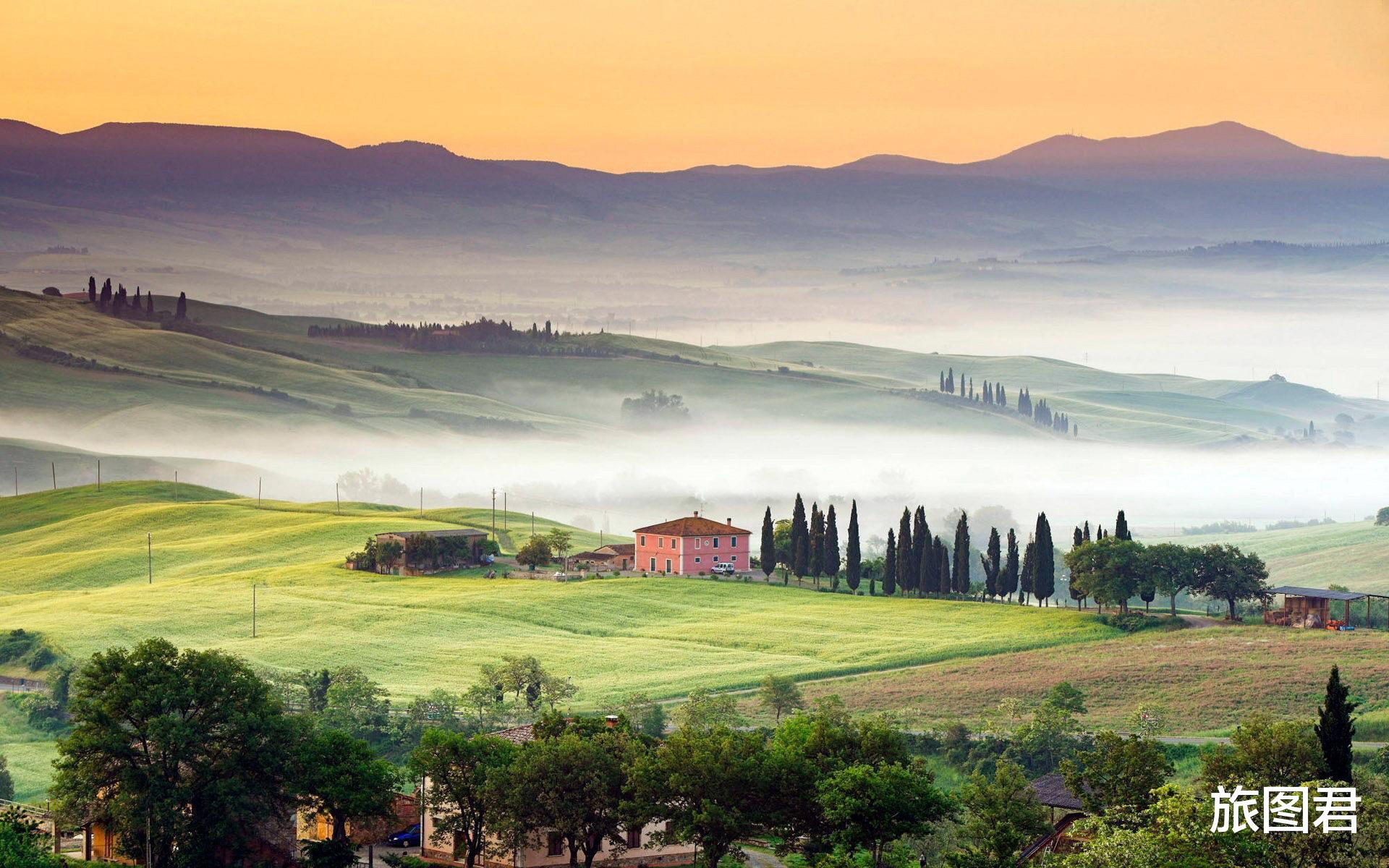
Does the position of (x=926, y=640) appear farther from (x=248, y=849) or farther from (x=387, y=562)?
(x=248, y=849)

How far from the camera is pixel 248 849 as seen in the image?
234ft

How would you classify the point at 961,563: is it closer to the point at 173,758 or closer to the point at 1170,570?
the point at 1170,570

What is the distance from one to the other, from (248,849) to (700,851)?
60.1ft

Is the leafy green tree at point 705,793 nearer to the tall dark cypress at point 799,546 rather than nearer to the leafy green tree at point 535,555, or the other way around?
the tall dark cypress at point 799,546

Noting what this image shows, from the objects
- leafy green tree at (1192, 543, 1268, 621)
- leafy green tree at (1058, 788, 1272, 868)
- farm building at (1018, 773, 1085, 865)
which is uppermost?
leafy green tree at (1192, 543, 1268, 621)

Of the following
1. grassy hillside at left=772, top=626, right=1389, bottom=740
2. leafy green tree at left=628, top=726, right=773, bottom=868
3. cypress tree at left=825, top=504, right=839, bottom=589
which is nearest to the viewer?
leafy green tree at left=628, top=726, right=773, bottom=868

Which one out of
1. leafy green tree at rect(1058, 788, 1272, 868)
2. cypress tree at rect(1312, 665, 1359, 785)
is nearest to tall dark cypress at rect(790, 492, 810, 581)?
cypress tree at rect(1312, 665, 1359, 785)

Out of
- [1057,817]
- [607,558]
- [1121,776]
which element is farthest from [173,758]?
[607,558]

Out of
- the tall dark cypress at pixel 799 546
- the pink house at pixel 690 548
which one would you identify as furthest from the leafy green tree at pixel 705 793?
the pink house at pixel 690 548

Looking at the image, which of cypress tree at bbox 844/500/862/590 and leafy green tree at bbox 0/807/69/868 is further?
cypress tree at bbox 844/500/862/590

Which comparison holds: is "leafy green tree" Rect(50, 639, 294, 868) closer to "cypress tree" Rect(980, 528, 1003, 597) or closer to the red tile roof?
"cypress tree" Rect(980, 528, 1003, 597)

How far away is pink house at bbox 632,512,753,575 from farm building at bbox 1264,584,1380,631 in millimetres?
50668

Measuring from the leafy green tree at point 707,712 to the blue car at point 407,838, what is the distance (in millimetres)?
23065

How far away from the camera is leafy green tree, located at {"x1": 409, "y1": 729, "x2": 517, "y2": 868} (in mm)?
72875
